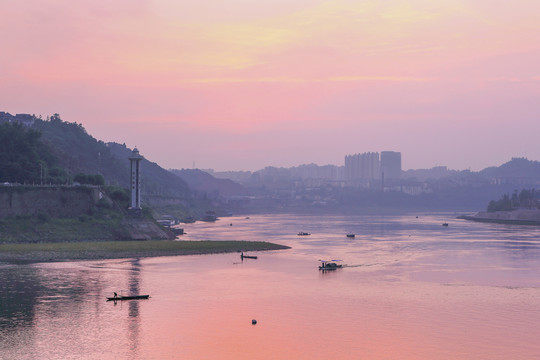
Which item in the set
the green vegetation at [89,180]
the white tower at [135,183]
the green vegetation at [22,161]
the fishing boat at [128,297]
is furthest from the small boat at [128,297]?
the green vegetation at [89,180]

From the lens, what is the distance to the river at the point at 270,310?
49469 millimetres

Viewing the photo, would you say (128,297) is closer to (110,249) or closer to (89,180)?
(110,249)

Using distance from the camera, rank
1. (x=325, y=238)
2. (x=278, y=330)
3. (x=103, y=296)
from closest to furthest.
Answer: (x=278, y=330)
(x=103, y=296)
(x=325, y=238)

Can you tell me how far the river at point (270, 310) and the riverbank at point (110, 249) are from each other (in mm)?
5940

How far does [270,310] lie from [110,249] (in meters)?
51.6

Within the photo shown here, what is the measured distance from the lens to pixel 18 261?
94562 millimetres

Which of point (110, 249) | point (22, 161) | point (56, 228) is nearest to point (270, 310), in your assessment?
point (110, 249)

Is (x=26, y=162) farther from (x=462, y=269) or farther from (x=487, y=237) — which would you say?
(x=487, y=237)

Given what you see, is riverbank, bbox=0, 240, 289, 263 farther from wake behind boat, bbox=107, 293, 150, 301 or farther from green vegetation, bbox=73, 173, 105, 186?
wake behind boat, bbox=107, 293, 150, 301

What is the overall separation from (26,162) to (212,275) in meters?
71.8

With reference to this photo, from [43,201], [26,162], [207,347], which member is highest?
[26,162]

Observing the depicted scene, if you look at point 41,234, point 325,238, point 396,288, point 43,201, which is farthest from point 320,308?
point 325,238

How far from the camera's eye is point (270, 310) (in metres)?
63.1

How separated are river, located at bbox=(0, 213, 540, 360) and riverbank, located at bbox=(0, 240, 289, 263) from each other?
594 cm
